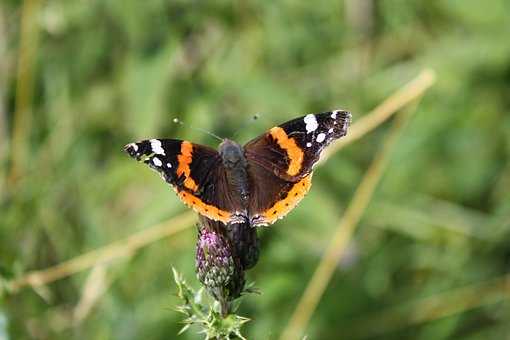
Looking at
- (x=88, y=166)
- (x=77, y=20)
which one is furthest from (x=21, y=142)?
(x=77, y=20)

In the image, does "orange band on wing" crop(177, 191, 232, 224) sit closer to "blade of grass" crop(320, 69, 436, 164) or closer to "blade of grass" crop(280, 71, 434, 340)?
"blade of grass" crop(320, 69, 436, 164)

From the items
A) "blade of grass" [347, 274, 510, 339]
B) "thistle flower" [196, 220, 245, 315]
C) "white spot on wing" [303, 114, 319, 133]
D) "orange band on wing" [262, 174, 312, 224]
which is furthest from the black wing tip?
"blade of grass" [347, 274, 510, 339]

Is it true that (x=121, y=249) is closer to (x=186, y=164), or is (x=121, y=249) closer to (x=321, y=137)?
(x=186, y=164)

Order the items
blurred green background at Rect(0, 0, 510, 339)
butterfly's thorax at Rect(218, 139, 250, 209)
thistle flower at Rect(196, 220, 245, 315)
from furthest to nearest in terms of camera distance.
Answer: blurred green background at Rect(0, 0, 510, 339) < butterfly's thorax at Rect(218, 139, 250, 209) < thistle flower at Rect(196, 220, 245, 315)

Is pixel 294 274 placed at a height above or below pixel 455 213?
below

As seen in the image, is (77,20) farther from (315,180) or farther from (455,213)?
(455,213)
